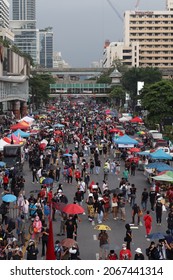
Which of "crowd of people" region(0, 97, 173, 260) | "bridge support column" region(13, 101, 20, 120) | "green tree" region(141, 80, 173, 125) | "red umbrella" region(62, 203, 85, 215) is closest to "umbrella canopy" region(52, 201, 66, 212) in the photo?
"crowd of people" region(0, 97, 173, 260)

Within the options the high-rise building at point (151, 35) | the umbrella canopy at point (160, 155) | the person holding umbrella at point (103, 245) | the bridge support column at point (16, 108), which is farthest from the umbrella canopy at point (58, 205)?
the high-rise building at point (151, 35)

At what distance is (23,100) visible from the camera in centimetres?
7362

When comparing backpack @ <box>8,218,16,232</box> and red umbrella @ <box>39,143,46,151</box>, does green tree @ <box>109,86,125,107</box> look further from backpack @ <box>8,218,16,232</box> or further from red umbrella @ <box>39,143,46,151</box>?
backpack @ <box>8,218,16,232</box>

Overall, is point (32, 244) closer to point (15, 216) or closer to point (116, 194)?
point (15, 216)

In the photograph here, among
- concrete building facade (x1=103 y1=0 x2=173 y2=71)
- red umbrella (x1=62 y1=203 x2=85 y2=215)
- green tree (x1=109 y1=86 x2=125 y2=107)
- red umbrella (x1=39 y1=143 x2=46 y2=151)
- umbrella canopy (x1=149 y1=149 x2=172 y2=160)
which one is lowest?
green tree (x1=109 y1=86 x2=125 y2=107)

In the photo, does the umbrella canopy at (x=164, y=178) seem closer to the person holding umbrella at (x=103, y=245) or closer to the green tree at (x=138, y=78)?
the person holding umbrella at (x=103, y=245)

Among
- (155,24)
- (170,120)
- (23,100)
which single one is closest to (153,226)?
(170,120)

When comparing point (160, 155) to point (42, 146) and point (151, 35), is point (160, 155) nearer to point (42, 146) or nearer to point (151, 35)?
point (42, 146)

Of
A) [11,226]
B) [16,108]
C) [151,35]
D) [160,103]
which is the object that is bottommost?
[16,108]

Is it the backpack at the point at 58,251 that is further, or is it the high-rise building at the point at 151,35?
the high-rise building at the point at 151,35

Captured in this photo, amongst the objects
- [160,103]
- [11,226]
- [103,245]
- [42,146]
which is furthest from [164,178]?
[160,103]

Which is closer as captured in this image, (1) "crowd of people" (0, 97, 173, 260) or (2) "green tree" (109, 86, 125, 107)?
(1) "crowd of people" (0, 97, 173, 260)

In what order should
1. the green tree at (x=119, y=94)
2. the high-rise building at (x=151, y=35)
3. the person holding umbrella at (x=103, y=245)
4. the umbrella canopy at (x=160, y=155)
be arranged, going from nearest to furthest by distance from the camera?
1. the person holding umbrella at (x=103, y=245)
2. the umbrella canopy at (x=160, y=155)
3. the green tree at (x=119, y=94)
4. the high-rise building at (x=151, y=35)

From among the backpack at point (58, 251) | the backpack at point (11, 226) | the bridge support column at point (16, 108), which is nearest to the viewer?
the backpack at point (58, 251)
